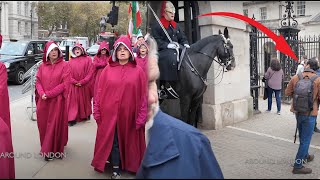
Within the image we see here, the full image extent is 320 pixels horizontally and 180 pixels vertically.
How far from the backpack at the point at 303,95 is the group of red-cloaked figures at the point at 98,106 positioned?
229 centimetres

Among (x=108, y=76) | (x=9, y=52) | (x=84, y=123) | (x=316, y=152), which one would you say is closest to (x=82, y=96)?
(x=84, y=123)

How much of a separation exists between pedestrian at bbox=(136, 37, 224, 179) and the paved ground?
6.13 feet

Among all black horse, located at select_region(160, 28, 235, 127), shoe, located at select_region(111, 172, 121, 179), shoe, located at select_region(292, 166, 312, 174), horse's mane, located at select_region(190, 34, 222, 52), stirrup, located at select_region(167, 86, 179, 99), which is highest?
horse's mane, located at select_region(190, 34, 222, 52)

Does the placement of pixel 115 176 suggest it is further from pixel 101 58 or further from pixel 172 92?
pixel 101 58

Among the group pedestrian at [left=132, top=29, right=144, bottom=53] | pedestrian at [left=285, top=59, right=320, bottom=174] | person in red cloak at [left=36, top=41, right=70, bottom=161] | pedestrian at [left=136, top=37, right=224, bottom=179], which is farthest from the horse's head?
pedestrian at [left=136, top=37, right=224, bottom=179]

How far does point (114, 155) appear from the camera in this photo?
4902 mm

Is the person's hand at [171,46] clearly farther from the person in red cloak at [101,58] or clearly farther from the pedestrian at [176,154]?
the pedestrian at [176,154]

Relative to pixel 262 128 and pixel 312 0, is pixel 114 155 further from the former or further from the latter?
pixel 262 128

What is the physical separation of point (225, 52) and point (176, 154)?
4.55m

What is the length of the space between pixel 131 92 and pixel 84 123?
1.66 m

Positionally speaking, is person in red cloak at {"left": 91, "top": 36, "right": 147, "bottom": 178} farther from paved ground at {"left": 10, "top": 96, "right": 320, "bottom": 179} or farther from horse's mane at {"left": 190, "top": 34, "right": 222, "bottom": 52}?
horse's mane at {"left": 190, "top": 34, "right": 222, "bottom": 52}

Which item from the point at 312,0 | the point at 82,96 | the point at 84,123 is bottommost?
the point at 84,123

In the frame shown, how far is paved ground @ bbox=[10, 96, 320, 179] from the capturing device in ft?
16.7

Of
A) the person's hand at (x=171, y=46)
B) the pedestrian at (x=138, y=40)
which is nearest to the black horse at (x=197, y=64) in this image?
the person's hand at (x=171, y=46)
